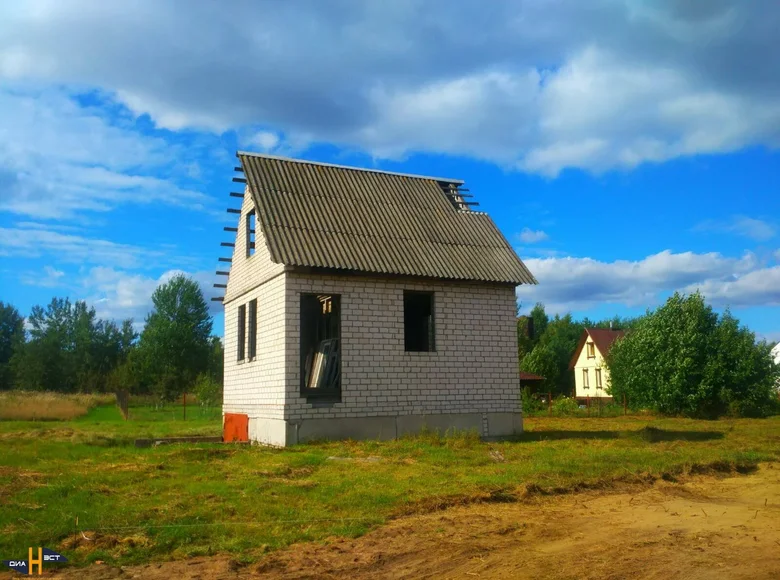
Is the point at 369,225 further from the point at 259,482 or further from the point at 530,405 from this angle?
the point at 530,405

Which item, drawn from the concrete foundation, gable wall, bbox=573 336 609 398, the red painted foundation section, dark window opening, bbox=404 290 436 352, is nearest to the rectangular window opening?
the red painted foundation section

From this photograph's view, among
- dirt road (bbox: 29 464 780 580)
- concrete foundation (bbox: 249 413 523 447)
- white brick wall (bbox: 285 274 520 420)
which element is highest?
white brick wall (bbox: 285 274 520 420)

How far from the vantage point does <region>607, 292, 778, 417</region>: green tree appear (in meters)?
32.5

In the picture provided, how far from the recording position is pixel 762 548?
668 centimetres

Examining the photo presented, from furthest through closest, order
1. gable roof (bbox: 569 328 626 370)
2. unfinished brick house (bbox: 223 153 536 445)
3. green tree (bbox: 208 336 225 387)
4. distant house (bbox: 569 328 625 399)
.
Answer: green tree (bbox: 208 336 225 387)
distant house (bbox: 569 328 625 399)
gable roof (bbox: 569 328 626 370)
unfinished brick house (bbox: 223 153 536 445)

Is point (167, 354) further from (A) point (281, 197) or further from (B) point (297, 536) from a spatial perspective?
(B) point (297, 536)

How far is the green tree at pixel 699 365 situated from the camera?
32.5m

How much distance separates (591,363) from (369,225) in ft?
163

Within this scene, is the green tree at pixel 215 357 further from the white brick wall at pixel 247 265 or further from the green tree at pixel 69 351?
the white brick wall at pixel 247 265

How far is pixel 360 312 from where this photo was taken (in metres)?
16.6

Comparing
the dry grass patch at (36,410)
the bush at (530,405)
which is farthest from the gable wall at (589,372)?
the dry grass patch at (36,410)

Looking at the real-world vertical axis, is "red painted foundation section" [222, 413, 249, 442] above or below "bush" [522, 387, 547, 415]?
above

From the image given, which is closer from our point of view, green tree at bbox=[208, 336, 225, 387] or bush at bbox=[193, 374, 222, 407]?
bush at bbox=[193, 374, 222, 407]

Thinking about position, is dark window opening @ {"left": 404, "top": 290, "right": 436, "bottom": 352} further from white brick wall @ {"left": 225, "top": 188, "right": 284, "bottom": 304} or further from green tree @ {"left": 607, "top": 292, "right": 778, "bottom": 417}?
green tree @ {"left": 607, "top": 292, "right": 778, "bottom": 417}
